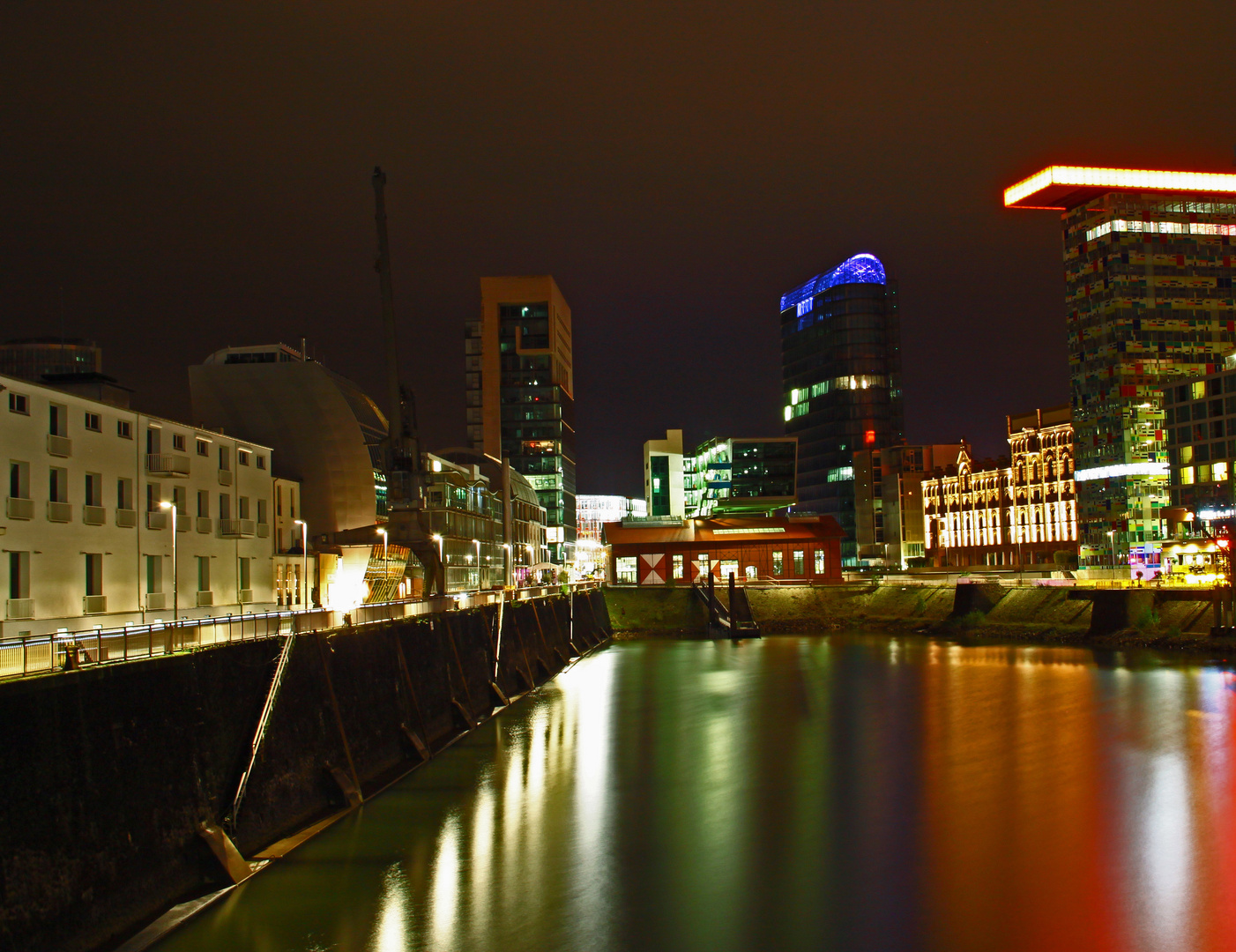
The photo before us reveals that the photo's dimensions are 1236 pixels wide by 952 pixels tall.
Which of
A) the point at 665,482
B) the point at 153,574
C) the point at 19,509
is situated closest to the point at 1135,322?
the point at 665,482

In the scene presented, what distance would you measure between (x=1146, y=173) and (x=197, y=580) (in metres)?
129

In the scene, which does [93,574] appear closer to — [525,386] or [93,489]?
[93,489]

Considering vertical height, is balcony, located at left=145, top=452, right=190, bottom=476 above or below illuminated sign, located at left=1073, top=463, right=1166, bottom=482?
below

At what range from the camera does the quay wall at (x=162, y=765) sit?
15016 mm

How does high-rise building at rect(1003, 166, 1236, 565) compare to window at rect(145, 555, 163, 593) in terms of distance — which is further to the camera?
high-rise building at rect(1003, 166, 1236, 565)

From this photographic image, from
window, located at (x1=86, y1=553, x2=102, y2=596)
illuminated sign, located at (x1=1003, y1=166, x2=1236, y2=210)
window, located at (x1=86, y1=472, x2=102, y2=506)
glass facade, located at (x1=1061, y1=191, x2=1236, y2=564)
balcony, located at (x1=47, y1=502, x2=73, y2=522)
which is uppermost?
illuminated sign, located at (x1=1003, y1=166, x2=1236, y2=210)

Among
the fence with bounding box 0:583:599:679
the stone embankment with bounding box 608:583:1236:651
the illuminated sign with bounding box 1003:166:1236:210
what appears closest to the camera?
the fence with bounding box 0:583:599:679

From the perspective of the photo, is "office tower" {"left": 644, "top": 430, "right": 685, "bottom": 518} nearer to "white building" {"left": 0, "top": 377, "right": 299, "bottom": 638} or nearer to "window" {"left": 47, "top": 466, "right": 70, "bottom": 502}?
"white building" {"left": 0, "top": 377, "right": 299, "bottom": 638}

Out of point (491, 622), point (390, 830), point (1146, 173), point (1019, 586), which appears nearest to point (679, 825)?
point (390, 830)

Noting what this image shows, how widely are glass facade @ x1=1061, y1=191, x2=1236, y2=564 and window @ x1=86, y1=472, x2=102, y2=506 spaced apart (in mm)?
112140

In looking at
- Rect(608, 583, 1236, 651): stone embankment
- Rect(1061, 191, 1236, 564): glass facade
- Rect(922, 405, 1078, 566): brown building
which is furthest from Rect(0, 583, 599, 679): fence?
Rect(922, 405, 1078, 566): brown building

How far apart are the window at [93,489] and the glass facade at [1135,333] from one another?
368 ft

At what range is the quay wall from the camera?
15016mm

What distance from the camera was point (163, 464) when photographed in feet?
156
